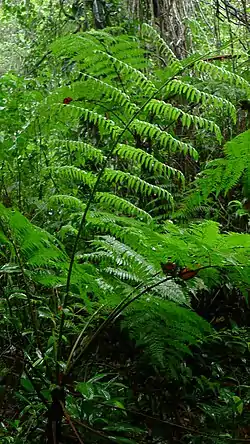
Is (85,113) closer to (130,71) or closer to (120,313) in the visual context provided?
(130,71)

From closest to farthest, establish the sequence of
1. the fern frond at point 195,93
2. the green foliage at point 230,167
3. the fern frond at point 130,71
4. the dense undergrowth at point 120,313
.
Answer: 1. the dense undergrowth at point 120,313
2. the green foliage at point 230,167
3. the fern frond at point 195,93
4. the fern frond at point 130,71

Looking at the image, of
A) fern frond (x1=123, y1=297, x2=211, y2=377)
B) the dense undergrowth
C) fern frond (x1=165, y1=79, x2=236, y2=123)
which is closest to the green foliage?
the dense undergrowth

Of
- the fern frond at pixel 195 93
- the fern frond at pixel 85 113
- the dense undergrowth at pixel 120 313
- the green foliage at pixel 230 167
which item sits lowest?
the dense undergrowth at pixel 120 313

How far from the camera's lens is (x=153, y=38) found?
336 cm

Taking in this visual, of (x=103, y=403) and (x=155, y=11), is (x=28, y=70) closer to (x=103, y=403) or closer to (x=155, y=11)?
(x=155, y=11)

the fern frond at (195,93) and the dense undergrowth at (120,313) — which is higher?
the fern frond at (195,93)

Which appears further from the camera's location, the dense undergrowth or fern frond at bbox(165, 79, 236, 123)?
fern frond at bbox(165, 79, 236, 123)

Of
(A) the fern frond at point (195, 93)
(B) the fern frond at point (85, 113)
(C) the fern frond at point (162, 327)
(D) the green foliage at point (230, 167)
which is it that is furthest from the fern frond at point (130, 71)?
(C) the fern frond at point (162, 327)

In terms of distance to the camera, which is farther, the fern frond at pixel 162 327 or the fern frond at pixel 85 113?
the fern frond at pixel 85 113

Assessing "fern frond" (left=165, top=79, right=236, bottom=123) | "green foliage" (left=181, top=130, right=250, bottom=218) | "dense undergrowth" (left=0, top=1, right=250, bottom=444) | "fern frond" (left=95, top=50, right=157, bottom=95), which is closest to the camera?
"dense undergrowth" (left=0, top=1, right=250, bottom=444)

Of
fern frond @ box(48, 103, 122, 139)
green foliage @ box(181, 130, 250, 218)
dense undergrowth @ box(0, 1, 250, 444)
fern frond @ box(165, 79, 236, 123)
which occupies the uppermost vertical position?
fern frond @ box(165, 79, 236, 123)

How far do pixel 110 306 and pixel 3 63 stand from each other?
745cm

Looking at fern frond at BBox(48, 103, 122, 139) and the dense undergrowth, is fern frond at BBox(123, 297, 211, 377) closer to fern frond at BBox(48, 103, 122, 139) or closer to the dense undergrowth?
the dense undergrowth

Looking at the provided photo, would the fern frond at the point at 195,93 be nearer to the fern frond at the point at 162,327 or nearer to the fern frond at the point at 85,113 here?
the fern frond at the point at 85,113
